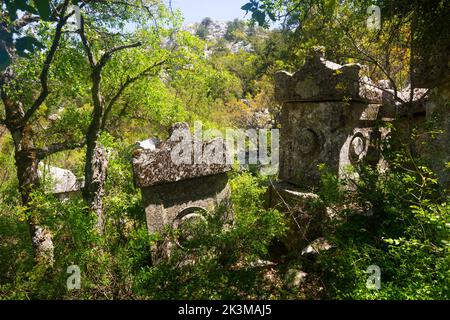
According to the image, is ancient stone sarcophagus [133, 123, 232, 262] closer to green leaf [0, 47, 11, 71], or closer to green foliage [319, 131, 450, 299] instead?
green foliage [319, 131, 450, 299]

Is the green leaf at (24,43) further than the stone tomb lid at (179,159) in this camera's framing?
No

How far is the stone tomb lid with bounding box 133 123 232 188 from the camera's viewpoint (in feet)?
14.0

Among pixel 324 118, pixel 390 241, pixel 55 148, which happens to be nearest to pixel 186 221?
pixel 324 118

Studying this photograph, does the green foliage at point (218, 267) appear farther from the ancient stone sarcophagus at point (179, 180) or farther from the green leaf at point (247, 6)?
the green leaf at point (247, 6)

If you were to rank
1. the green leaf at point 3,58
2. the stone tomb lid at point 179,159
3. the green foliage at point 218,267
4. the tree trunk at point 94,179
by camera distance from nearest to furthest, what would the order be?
the green leaf at point 3,58 < the green foliage at point 218,267 < the stone tomb lid at point 179,159 < the tree trunk at point 94,179

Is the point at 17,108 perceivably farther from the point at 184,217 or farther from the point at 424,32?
the point at 424,32

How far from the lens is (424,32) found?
13.4 feet

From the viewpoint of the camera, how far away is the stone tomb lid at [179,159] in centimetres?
426

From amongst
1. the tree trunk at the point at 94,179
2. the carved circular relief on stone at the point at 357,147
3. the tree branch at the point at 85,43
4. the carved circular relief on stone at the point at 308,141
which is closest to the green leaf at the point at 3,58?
the tree branch at the point at 85,43

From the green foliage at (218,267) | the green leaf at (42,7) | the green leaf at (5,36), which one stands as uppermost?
the green leaf at (42,7)

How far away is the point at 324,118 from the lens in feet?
16.1

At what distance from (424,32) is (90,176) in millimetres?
4912
